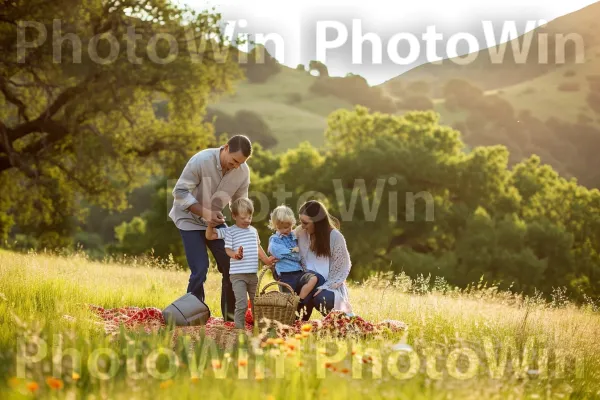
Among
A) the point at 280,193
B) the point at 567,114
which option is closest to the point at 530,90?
the point at 567,114

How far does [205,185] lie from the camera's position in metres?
7.80

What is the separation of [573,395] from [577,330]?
2.33m

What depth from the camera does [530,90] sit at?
3846 inches

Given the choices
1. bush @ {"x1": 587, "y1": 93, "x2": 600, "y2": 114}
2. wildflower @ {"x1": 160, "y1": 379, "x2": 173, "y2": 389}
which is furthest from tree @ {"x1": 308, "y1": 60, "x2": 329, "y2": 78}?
wildflower @ {"x1": 160, "y1": 379, "x2": 173, "y2": 389}

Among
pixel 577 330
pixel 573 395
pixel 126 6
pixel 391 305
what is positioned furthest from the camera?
pixel 126 6

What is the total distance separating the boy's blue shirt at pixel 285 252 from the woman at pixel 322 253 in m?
Answer: 0.14

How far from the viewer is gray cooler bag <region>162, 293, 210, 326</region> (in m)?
7.46

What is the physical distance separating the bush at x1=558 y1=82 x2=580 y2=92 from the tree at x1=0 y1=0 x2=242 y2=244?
82250 millimetres

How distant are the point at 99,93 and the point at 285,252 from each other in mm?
14097

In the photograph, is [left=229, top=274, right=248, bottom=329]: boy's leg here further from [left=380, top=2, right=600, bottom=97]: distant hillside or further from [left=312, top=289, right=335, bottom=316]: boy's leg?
[left=380, top=2, right=600, bottom=97]: distant hillside

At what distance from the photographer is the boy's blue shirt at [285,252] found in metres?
7.76

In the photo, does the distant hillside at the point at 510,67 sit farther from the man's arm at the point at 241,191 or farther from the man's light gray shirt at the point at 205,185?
the man's light gray shirt at the point at 205,185

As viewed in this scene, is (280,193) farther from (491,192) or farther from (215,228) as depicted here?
(215,228)

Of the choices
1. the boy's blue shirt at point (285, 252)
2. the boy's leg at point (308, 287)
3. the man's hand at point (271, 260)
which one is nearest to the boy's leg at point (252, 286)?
the man's hand at point (271, 260)
